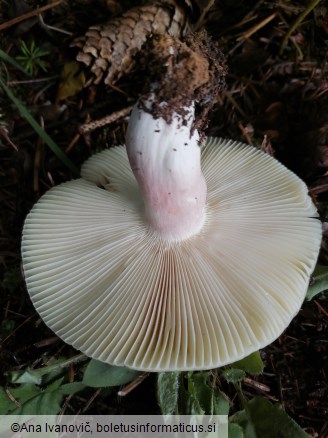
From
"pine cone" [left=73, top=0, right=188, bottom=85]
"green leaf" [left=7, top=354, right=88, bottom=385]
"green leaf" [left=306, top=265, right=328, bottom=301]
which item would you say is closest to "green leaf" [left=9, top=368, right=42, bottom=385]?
"green leaf" [left=7, top=354, right=88, bottom=385]

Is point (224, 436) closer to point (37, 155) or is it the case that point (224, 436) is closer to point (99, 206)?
point (99, 206)

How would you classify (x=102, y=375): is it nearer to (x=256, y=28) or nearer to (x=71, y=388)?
(x=71, y=388)

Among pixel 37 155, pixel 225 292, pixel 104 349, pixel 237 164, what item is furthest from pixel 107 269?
pixel 37 155

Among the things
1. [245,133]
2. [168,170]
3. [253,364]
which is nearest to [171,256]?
[168,170]

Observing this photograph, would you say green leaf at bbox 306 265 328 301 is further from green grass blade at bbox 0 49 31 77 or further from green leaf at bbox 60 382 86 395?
green grass blade at bbox 0 49 31 77

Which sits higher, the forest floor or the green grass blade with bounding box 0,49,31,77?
the green grass blade with bounding box 0,49,31,77
